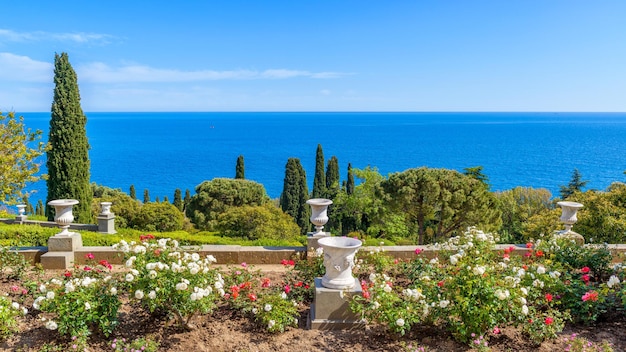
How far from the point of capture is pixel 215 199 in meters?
25.9

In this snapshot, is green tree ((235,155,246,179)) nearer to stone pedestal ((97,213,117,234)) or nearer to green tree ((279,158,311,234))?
green tree ((279,158,311,234))

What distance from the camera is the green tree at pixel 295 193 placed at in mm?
33219

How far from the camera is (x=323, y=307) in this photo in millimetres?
4750

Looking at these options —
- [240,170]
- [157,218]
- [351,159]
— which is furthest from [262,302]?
[351,159]

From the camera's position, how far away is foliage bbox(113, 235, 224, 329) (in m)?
4.20

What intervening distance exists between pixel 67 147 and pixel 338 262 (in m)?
17.6

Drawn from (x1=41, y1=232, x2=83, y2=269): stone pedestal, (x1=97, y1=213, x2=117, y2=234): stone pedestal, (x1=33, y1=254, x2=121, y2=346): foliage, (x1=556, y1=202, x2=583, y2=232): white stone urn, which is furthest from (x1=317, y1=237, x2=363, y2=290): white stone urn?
(x1=97, y1=213, x2=117, y2=234): stone pedestal

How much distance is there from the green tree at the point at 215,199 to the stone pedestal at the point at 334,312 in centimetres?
2127

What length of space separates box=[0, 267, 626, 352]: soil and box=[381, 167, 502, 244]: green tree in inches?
481

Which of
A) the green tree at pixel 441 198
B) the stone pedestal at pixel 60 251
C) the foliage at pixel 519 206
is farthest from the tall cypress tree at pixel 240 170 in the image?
the stone pedestal at pixel 60 251

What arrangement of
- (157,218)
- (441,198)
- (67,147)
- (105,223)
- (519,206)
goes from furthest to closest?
1. (519,206)
2. (157,218)
3. (67,147)
4. (441,198)
5. (105,223)

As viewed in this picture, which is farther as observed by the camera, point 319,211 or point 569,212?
point 569,212

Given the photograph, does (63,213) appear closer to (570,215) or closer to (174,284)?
(174,284)

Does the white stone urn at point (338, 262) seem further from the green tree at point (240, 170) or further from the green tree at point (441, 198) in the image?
the green tree at point (240, 170)
